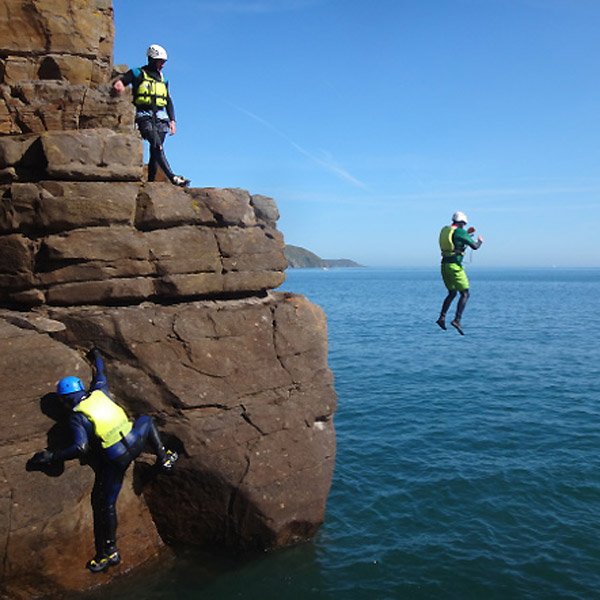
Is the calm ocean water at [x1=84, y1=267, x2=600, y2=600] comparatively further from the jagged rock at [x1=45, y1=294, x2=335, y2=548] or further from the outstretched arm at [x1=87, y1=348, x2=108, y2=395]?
the outstretched arm at [x1=87, y1=348, x2=108, y2=395]

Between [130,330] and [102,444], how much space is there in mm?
2757

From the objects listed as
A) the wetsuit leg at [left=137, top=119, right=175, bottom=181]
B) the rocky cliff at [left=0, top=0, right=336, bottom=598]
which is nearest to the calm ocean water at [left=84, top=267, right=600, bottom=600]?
the rocky cliff at [left=0, top=0, right=336, bottom=598]

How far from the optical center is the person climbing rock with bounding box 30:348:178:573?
460 inches

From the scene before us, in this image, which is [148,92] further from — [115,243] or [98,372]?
[98,372]

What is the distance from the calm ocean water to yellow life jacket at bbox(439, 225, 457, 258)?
8582 millimetres

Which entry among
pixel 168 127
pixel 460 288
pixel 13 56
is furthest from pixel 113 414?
pixel 460 288

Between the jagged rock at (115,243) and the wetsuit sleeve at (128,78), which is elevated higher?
the wetsuit sleeve at (128,78)

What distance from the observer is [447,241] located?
54.9 feet

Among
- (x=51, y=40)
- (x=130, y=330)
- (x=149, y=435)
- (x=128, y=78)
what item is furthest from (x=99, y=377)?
(x=51, y=40)

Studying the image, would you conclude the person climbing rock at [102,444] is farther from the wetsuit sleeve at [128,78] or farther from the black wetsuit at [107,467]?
the wetsuit sleeve at [128,78]

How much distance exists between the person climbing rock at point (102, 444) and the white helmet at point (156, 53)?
8.30 m

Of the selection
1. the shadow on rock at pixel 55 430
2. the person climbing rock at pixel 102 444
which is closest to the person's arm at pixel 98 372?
the person climbing rock at pixel 102 444

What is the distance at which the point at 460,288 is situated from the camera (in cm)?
1700

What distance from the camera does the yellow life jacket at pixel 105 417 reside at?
467 inches
